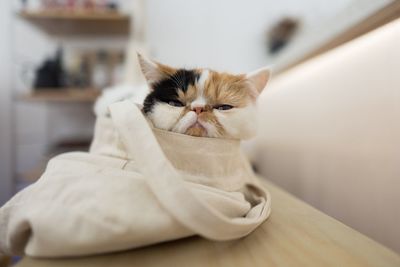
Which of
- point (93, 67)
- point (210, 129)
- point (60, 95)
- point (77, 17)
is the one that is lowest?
point (60, 95)

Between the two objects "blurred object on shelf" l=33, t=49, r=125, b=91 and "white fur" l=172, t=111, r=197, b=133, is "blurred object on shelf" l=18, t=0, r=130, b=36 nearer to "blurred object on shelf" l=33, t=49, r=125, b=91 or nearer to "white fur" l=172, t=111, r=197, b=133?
"blurred object on shelf" l=33, t=49, r=125, b=91

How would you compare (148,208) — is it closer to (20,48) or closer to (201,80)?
(201,80)

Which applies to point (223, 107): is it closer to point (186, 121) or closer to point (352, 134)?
point (186, 121)

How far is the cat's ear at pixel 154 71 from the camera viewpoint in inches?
14.6

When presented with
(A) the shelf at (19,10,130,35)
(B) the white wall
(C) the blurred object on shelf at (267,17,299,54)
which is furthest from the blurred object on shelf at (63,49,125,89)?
(C) the blurred object on shelf at (267,17,299,54)

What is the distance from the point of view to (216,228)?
28 centimetres

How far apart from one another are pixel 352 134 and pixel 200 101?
0.40 metres

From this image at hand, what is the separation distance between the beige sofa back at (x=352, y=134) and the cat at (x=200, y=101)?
0.86ft

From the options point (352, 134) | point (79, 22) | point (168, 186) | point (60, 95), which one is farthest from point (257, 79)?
point (79, 22)

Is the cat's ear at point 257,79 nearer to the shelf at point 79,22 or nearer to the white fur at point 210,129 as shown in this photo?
the white fur at point 210,129

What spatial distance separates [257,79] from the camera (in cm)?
40

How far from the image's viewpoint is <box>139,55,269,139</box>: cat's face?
36cm

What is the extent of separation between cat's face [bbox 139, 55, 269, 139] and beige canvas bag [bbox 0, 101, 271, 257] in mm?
18

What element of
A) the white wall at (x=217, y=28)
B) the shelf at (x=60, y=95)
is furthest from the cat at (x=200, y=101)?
the white wall at (x=217, y=28)
